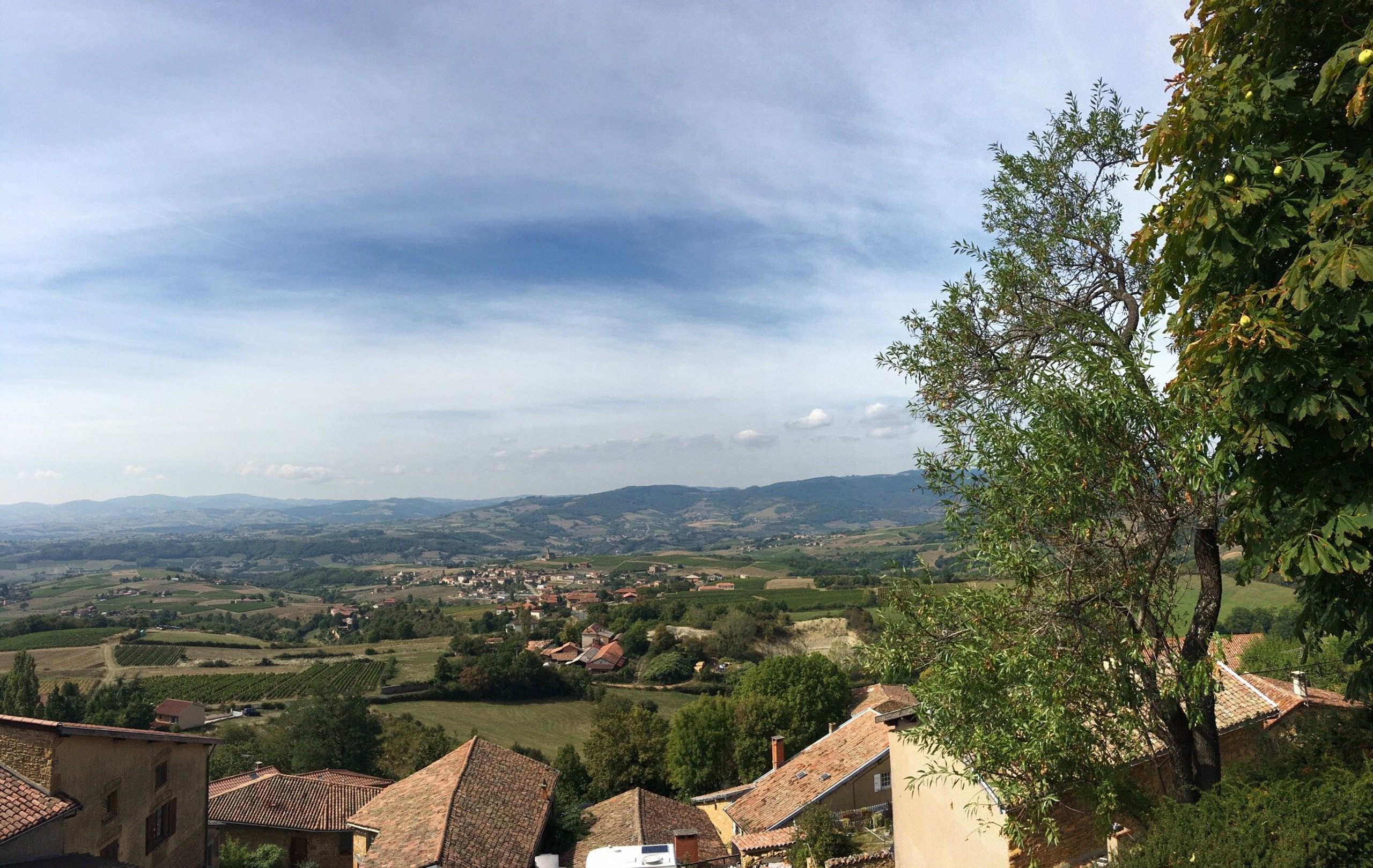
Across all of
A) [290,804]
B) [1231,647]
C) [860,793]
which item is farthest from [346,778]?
[1231,647]

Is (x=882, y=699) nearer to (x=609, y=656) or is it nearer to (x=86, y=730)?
(x=86, y=730)

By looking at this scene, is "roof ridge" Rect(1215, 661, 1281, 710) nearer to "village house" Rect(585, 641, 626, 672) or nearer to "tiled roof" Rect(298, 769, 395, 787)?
"tiled roof" Rect(298, 769, 395, 787)

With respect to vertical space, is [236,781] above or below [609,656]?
above

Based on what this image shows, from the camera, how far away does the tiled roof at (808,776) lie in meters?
24.6

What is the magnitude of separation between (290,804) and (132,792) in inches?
539

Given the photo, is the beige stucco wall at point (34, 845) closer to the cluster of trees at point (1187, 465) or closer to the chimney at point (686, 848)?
the chimney at point (686, 848)

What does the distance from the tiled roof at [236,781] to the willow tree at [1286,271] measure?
35.1 meters

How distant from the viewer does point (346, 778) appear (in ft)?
116

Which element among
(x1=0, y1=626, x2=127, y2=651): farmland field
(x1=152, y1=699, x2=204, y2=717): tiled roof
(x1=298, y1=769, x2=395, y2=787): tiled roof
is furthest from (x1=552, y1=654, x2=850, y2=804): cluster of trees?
(x1=0, y1=626, x2=127, y2=651): farmland field

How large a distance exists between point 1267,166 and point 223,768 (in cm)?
4982

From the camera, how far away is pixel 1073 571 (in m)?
7.41

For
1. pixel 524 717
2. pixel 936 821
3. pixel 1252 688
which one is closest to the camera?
pixel 936 821

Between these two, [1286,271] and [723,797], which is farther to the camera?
[723,797]

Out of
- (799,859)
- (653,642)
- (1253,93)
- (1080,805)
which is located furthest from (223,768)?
(653,642)
